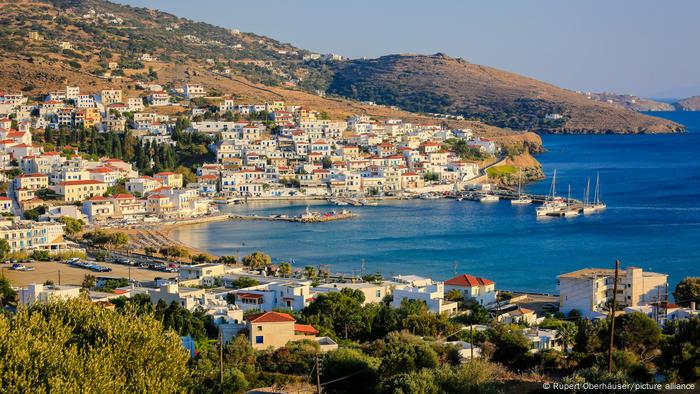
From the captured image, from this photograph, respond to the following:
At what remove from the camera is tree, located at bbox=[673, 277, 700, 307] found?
16875 millimetres

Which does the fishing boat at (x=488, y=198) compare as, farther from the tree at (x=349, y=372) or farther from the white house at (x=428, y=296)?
the tree at (x=349, y=372)

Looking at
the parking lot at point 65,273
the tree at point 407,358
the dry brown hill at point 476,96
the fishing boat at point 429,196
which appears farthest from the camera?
the dry brown hill at point 476,96

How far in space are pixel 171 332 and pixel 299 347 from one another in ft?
9.46

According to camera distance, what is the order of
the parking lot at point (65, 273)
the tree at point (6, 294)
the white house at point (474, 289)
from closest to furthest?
the tree at point (6, 294) → the white house at point (474, 289) → the parking lot at point (65, 273)

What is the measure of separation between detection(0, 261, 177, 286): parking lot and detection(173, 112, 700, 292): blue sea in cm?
395

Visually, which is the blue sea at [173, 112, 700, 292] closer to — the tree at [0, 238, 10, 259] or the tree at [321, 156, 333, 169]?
the tree at [321, 156, 333, 169]

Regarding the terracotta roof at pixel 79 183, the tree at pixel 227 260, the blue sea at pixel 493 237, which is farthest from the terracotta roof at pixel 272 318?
the terracotta roof at pixel 79 183

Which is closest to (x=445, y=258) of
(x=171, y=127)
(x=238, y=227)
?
(x=238, y=227)

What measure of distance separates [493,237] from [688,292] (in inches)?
450

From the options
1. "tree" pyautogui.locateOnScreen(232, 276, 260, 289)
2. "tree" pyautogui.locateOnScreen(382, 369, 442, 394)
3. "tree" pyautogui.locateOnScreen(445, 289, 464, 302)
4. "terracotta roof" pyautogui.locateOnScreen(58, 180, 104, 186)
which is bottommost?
"tree" pyautogui.locateOnScreen(232, 276, 260, 289)

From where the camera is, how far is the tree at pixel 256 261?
22655 millimetres

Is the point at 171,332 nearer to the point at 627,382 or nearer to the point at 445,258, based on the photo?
the point at 627,382

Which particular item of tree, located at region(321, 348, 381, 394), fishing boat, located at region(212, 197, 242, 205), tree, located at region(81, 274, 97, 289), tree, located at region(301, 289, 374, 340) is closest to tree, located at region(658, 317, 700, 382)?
tree, located at region(321, 348, 381, 394)

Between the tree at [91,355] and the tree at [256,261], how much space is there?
40.7 ft
